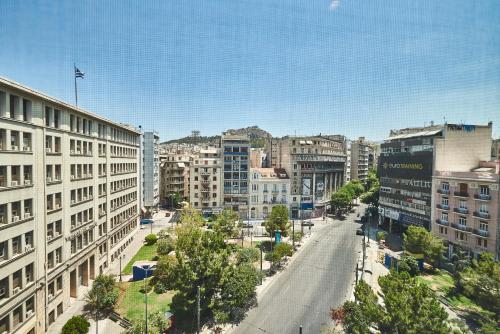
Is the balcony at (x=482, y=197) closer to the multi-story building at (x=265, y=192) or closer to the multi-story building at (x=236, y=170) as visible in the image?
the multi-story building at (x=265, y=192)

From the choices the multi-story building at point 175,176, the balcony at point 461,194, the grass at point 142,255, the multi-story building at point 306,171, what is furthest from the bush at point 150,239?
the balcony at point 461,194

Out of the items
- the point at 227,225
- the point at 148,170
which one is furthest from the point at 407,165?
the point at 148,170

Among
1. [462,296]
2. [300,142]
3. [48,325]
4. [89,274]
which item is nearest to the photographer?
[48,325]

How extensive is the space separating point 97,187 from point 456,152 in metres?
14.6

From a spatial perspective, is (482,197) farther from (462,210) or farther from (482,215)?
(462,210)

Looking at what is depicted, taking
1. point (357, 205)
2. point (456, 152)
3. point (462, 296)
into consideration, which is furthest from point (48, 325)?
point (357, 205)

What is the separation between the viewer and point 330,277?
962 centimetres

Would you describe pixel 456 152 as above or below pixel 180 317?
above

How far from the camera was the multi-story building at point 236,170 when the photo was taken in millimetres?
17922

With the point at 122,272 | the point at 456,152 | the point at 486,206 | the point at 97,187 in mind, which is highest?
the point at 456,152

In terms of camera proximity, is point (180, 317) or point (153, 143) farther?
point (153, 143)

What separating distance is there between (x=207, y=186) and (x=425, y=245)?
1245 centimetres

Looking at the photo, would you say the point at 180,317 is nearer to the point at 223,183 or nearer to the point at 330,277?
the point at 330,277

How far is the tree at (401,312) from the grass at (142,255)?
8.28 metres
